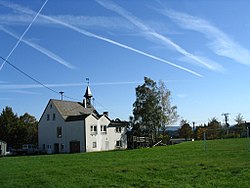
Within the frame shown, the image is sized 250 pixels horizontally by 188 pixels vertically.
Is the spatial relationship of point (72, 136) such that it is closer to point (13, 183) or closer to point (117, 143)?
point (117, 143)

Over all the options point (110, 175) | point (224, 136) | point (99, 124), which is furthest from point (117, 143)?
point (110, 175)

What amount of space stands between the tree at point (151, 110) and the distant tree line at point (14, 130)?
2327 centimetres

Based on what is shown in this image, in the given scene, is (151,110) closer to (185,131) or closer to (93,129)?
(93,129)

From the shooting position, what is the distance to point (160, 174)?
44.6 feet

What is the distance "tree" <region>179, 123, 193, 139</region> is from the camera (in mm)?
86125

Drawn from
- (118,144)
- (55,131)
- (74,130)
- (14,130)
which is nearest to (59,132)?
(55,131)

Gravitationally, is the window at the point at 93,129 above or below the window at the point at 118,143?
above

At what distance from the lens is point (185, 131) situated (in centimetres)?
8675

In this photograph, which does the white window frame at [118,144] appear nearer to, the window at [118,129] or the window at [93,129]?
the window at [118,129]

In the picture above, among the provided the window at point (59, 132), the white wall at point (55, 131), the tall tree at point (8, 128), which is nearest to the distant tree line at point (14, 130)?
the tall tree at point (8, 128)

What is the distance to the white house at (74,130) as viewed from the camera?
57.2m

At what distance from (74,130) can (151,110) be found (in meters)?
13.9

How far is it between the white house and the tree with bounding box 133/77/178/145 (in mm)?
3861

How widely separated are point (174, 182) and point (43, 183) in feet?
15.2
